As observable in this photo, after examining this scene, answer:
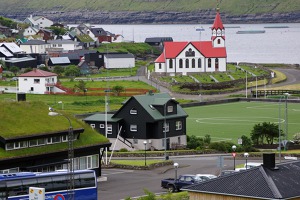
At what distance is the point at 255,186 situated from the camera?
2667 centimetres

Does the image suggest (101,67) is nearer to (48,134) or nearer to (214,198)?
(48,134)

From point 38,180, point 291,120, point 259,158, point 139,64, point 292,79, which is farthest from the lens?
point 139,64

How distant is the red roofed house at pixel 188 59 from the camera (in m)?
110

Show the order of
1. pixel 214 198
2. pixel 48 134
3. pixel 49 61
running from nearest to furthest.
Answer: pixel 214 198 → pixel 48 134 → pixel 49 61

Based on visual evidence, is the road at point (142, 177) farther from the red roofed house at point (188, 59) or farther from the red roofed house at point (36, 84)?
the red roofed house at point (188, 59)

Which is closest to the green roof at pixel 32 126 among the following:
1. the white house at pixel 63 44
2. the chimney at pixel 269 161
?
the chimney at pixel 269 161

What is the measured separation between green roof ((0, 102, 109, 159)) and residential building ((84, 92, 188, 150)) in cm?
1212

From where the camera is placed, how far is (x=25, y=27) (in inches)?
6334

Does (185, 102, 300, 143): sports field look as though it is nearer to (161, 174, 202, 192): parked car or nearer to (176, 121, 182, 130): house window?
(176, 121, 182, 130): house window

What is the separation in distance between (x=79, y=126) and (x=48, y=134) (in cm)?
242

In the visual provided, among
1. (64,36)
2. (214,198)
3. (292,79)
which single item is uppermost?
(64,36)

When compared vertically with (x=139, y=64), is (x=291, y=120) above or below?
below

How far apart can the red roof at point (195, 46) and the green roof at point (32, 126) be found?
6784cm

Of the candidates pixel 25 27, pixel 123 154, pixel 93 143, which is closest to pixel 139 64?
pixel 25 27
